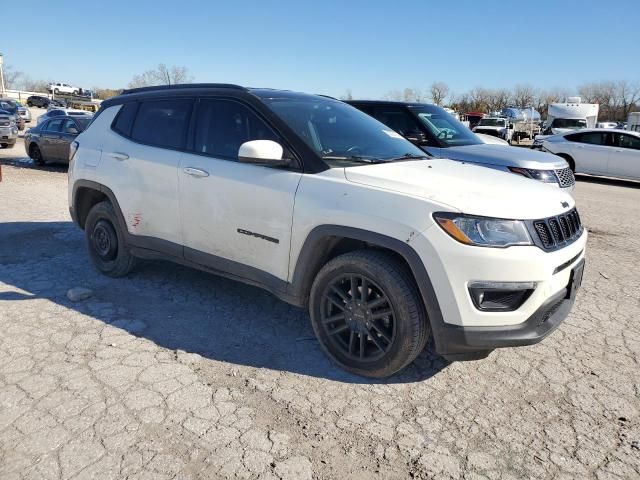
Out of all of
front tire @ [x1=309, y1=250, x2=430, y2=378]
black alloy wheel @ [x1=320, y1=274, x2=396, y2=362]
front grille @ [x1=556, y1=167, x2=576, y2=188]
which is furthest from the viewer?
front grille @ [x1=556, y1=167, x2=576, y2=188]

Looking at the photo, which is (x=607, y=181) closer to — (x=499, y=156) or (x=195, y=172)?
(x=499, y=156)

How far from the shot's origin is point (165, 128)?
13.4 ft

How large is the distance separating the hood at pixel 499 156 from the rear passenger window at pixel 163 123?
12.8 ft

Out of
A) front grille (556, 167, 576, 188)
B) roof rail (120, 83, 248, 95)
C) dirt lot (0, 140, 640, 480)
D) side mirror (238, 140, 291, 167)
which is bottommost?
dirt lot (0, 140, 640, 480)

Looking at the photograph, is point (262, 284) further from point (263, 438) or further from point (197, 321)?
point (263, 438)

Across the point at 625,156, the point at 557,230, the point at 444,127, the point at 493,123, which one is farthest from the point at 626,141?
the point at 493,123

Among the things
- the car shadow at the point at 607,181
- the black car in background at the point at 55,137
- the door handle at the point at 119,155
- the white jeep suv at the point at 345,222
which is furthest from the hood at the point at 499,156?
the black car in background at the point at 55,137

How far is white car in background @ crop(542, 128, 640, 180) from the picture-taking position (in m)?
14.4

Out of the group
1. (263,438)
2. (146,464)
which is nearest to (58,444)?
(146,464)

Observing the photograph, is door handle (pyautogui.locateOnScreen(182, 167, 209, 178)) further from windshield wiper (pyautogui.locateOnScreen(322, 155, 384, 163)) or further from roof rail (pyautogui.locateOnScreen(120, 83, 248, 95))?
windshield wiper (pyautogui.locateOnScreen(322, 155, 384, 163))

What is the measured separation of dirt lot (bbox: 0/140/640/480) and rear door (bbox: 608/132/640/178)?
1208cm

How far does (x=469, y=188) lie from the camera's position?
9.50ft

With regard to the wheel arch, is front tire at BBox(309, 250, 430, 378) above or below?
below

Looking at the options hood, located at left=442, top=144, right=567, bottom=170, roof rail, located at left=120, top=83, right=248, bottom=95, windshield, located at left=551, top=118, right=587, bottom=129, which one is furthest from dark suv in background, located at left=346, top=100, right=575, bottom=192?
windshield, located at left=551, top=118, right=587, bottom=129
